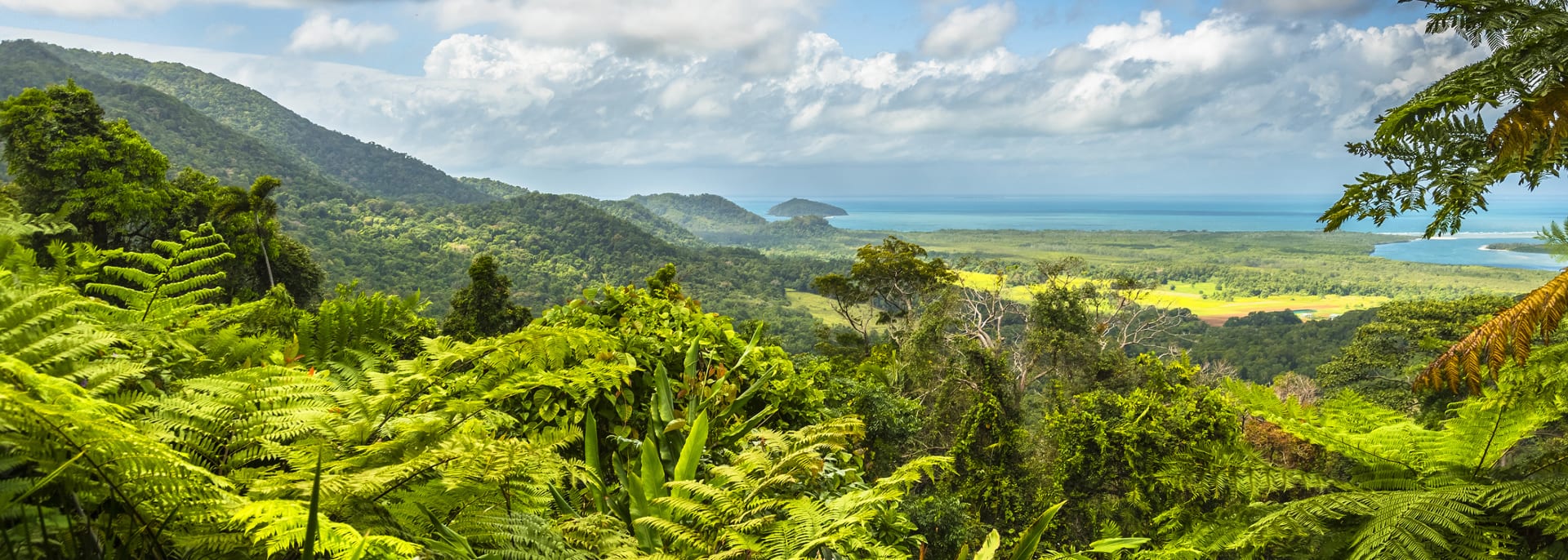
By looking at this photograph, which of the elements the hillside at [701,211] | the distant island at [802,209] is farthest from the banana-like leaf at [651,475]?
the distant island at [802,209]

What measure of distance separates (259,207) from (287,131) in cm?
9443

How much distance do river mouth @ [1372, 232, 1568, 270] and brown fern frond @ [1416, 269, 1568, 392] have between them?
79.5 metres

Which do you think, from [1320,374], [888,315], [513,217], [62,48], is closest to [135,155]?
[888,315]

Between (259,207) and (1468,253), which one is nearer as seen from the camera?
(259,207)

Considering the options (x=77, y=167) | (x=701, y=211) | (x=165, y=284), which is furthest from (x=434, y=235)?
(x=701, y=211)

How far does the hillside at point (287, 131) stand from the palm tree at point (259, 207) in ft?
258

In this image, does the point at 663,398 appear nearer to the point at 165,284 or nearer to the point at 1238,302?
the point at 165,284

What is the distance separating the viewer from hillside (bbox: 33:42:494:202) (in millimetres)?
86688

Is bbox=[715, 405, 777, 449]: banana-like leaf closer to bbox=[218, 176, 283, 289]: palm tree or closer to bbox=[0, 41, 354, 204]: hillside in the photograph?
bbox=[218, 176, 283, 289]: palm tree

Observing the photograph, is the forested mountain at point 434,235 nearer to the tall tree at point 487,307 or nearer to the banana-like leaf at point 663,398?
the tall tree at point 487,307

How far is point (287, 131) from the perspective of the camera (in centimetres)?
8869

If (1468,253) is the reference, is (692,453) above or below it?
above

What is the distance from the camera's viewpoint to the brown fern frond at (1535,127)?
88.2 inches

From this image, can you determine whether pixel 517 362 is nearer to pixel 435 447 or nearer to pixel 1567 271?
pixel 435 447
